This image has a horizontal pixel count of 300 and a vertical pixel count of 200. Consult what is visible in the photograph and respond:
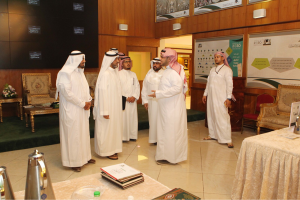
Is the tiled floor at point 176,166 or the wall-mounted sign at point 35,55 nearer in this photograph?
the tiled floor at point 176,166

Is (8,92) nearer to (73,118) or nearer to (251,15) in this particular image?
(73,118)

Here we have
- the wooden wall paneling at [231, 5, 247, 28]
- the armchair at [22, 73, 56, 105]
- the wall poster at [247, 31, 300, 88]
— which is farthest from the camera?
the armchair at [22, 73, 56, 105]

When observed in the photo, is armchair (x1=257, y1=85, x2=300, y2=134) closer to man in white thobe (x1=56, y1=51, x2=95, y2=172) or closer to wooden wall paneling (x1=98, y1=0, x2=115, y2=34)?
man in white thobe (x1=56, y1=51, x2=95, y2=172)

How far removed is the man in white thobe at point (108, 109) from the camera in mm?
3934

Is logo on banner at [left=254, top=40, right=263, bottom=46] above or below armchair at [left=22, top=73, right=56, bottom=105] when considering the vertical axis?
above

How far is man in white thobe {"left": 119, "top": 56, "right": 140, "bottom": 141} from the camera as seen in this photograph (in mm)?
5113

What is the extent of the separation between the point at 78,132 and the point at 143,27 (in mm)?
6106

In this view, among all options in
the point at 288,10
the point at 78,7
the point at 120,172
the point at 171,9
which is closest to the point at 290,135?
the point at 120,172

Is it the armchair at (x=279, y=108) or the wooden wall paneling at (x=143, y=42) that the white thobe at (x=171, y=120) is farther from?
the wooden wall paneling at (x=143, y=42)

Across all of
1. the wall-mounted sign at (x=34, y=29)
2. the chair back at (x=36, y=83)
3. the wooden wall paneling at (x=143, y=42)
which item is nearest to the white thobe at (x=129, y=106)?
the chair back at (x=36, y=83)

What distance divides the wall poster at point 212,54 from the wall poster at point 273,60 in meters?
0.31

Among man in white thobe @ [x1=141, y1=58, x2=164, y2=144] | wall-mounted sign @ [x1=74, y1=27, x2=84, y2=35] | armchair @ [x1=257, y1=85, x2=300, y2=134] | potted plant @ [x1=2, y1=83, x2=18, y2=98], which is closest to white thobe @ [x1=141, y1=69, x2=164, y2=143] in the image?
man in white thobe @ [x1=141, y1=58, x2=164, y2=144]

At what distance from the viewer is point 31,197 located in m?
1.17

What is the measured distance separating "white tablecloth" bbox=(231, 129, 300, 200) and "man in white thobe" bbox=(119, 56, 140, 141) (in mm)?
2736
